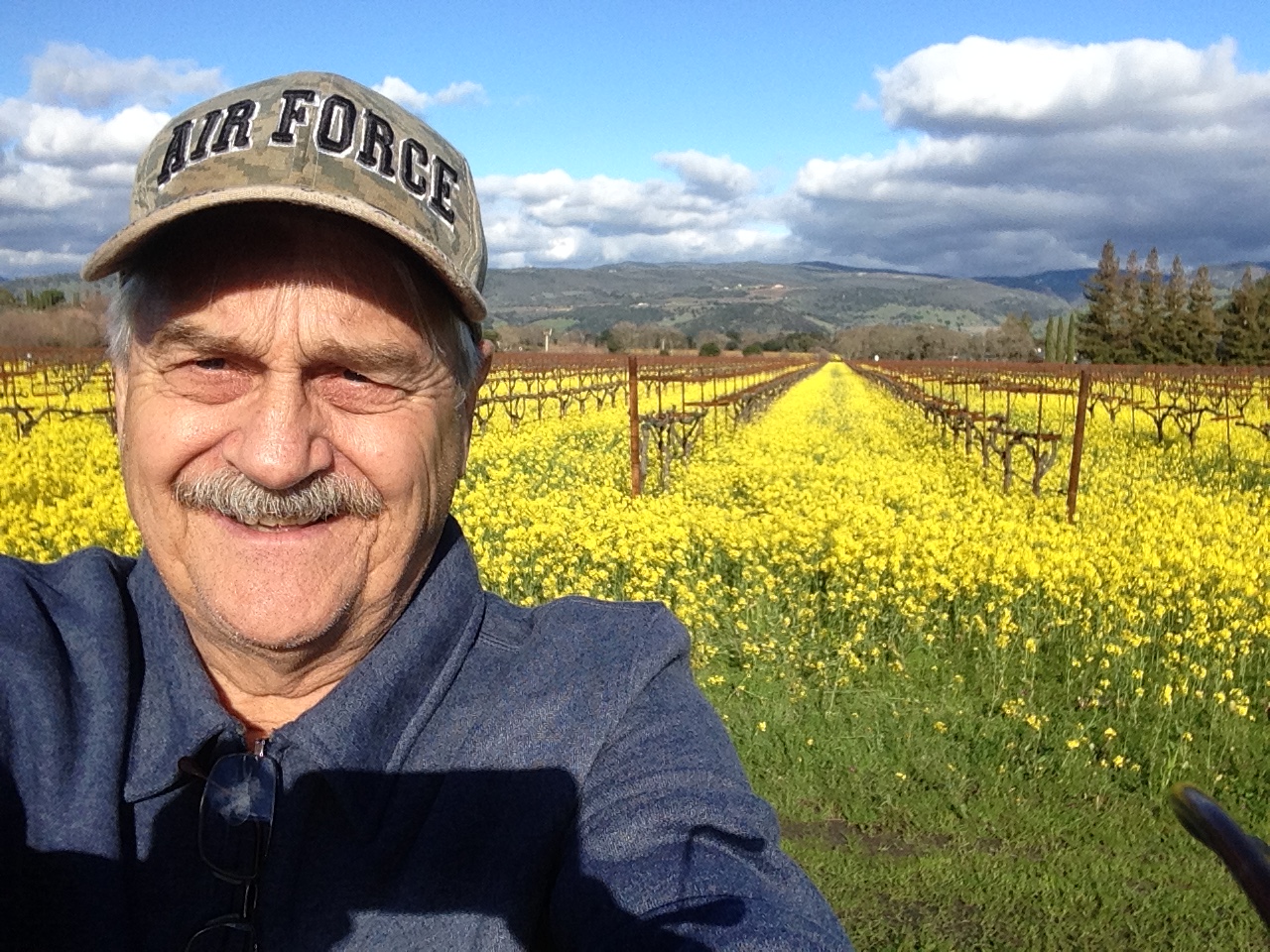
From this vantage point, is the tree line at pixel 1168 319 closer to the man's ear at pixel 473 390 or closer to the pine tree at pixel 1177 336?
the pine tree at pixel 1177 336

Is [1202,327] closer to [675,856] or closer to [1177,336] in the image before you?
[1177,336]

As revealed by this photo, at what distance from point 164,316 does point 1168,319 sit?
73067 millimetres

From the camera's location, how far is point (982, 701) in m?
5.66

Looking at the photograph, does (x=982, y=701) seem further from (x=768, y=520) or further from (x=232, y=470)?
(x=232, y=470)

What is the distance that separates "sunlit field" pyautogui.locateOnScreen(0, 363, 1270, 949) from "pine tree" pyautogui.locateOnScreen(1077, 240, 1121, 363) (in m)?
64.0

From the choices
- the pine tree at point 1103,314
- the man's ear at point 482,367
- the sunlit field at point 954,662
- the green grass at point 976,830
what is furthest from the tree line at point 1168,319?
the man's ear at point 482,367

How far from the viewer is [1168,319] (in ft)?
213

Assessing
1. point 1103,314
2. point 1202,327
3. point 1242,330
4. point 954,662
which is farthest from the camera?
point 1103,314

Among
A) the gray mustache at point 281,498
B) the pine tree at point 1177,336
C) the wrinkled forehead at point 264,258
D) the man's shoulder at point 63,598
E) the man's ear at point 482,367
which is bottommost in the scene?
the pine tree at point 1177,336

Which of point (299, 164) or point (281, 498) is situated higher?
point (299, 164)

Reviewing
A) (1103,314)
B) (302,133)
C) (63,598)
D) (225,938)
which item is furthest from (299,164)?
(1103,314)

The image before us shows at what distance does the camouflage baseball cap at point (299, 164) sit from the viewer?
1.11 m

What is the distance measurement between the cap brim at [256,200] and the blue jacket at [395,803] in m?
0.40

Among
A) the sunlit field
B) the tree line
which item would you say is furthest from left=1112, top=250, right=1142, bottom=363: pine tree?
the sunlit field
